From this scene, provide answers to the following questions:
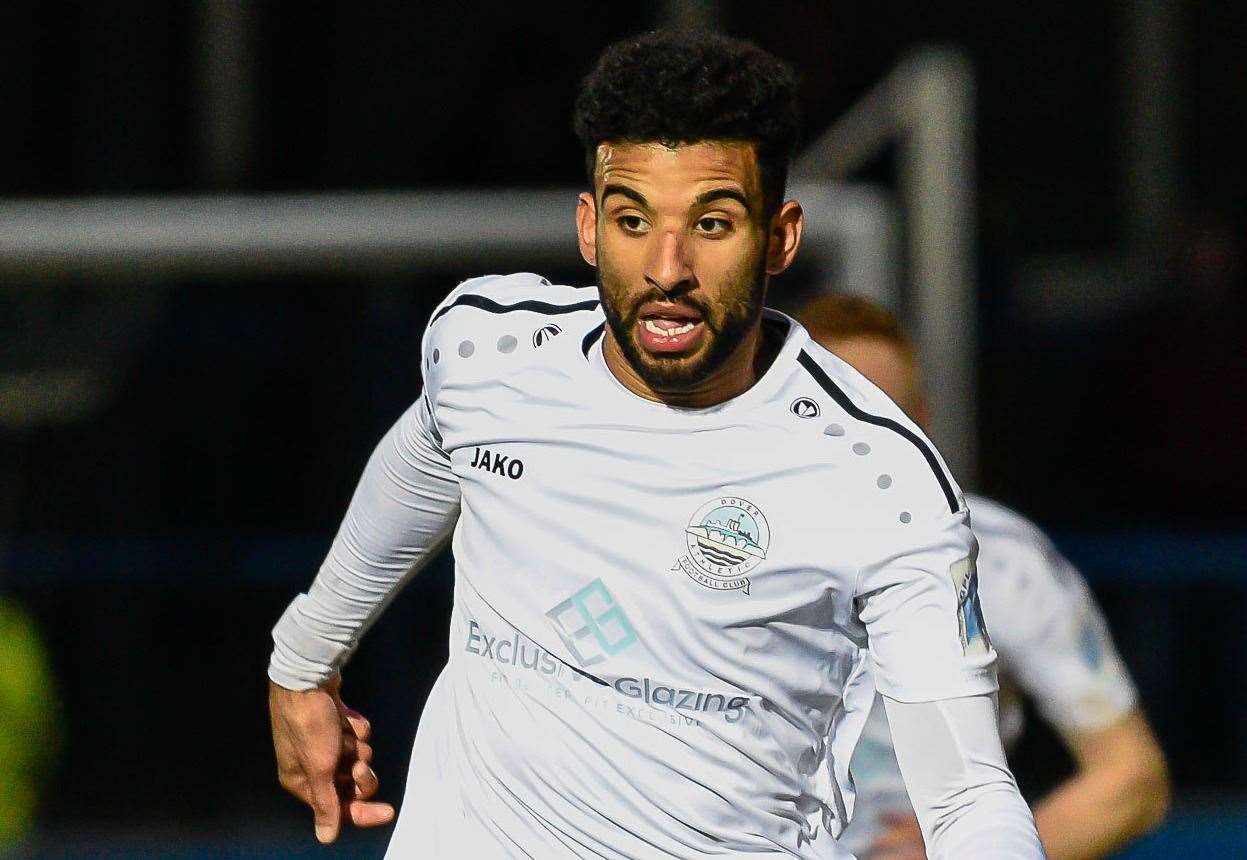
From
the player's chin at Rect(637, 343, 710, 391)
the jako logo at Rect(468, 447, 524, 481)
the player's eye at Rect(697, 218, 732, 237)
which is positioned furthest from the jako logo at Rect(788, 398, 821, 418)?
the jako logo at Rect(468, 447, 524, 481)

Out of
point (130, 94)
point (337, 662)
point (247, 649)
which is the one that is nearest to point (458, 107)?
point (130, 94)

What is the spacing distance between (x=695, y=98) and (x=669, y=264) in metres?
0.18

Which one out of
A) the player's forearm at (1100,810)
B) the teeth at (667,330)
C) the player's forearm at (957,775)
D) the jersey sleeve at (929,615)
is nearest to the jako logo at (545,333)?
the teeth at (667,330)

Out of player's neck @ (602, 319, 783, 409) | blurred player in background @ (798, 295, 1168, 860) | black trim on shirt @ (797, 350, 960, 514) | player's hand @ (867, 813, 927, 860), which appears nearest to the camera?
black trim on shirt @ (797, 350, 960, 514)

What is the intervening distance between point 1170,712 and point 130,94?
13.8 ft

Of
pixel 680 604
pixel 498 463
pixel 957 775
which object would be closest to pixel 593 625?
pixel 680 604

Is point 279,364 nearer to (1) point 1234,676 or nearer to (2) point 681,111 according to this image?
(1) point 1234,676

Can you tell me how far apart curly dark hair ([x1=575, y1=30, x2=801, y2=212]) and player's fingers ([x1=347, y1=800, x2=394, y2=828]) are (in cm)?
87

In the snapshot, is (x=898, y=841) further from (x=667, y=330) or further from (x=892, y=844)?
(x=667, y=330)

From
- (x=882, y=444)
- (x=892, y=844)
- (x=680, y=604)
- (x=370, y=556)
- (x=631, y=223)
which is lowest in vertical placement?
(x=892, y=844)

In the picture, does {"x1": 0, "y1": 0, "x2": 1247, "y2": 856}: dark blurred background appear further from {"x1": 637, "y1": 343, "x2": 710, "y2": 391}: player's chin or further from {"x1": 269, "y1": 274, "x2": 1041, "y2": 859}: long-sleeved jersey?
{"x1": 637, "y1": 343, "x2": 710, "y2": 391}: player's chin

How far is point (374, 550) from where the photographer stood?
2.88m

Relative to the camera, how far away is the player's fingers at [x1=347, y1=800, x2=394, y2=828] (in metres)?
2.81

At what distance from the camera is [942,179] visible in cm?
508
